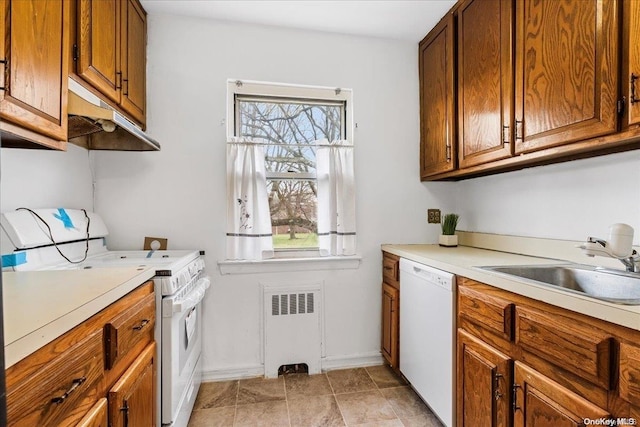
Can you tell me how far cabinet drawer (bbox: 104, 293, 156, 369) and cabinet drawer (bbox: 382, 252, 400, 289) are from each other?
1.45 metres

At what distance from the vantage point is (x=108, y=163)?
2045mm

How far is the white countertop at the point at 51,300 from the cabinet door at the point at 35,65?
50cm

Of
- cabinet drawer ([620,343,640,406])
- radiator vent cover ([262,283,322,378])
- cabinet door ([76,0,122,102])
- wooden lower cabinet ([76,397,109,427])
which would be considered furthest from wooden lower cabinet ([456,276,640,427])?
cabinet door ([76,0,122,102])

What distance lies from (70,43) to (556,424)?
7.52 feet

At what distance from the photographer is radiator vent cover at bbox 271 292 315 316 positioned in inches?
86.7

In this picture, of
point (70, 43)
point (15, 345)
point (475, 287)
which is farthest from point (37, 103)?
point (475, 287)

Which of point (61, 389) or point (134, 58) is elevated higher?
point (134, 58)

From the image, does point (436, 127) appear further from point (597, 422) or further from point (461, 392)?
point (597, 422)

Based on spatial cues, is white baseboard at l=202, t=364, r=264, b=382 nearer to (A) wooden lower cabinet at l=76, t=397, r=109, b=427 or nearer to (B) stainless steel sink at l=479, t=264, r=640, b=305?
(A) wooden lower cabinet at l=76, t=397, r=109, b=427

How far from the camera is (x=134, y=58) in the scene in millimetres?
1890

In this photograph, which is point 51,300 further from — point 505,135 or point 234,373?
point 505,135

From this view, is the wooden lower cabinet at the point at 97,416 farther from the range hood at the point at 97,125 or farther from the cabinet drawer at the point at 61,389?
the range hood at the point at 97,125

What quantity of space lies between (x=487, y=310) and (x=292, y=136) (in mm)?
1713

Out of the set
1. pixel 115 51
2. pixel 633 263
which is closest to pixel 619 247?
pixel 633 263
